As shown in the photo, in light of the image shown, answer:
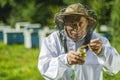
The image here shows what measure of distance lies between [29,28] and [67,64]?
20.5m

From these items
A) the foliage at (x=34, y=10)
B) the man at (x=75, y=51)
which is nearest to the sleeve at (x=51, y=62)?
the man at (x=75, y=51)

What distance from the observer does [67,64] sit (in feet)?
11.8

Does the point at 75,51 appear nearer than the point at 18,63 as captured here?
Yes

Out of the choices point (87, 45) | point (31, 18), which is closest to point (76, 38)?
point (87, 45)

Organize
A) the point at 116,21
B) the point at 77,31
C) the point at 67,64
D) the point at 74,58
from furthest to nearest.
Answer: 1. the point at 116,21
2. the point at 77,31
3. the point at 67,64
4. the point at 74,58

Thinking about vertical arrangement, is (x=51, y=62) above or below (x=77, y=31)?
below

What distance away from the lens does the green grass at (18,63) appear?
1418 centimetres

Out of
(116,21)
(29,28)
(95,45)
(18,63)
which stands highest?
(95,45)

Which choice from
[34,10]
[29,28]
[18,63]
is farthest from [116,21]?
[34,10]

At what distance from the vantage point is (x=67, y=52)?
12.5 ft

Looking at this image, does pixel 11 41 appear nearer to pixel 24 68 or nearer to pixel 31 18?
pixel 31 18

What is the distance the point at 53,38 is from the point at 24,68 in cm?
1253

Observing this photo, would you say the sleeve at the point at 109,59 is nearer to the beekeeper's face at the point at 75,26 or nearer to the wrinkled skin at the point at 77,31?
the wrinkled skin at the point at 77,31

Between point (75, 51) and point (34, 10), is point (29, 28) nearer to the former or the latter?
point (34, 10)
